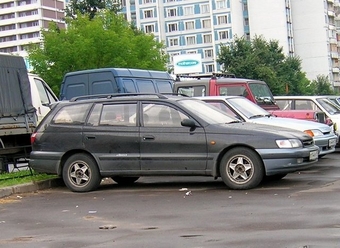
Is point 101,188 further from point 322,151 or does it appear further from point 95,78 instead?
point 95,78

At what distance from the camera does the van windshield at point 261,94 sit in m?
19.3

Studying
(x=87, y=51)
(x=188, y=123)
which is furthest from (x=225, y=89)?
(x=87, y=51)

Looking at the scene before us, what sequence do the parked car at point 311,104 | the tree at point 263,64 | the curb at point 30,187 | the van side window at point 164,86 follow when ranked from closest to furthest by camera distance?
the curb at point 30,187 → the parked car at point 311,104 → the van side window at point 164,86 → the tree at point 263,64

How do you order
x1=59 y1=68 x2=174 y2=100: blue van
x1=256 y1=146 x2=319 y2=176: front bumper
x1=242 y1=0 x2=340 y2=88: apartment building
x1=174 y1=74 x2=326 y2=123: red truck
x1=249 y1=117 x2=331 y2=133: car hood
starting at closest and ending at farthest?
1. x1=256 y1=146 x2=319 y2=176: front bumper
2. x1=249 y1=117 x2=331 y2=133: car hood
3. x1=174 y1=74 x2=326 y2=123: red truck
4. x1=59 y1=68 x2=174 y2=100: blue van
5. x1=242 y1=0 x2=340 y2=88: apartment building

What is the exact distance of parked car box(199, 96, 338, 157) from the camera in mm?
14773

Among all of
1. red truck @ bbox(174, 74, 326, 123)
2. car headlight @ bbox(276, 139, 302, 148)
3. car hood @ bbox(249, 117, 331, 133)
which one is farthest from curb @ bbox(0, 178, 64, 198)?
red truck @ bbox(174, 74, 326, 123)

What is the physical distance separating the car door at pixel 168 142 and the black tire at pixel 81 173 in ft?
3.11

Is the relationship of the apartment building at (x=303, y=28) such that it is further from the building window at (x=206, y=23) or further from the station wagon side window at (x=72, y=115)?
the station wagon side window at (x=72, y=115)

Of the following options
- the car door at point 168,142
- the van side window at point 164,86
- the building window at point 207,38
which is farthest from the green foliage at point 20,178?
the building window at point 207,38

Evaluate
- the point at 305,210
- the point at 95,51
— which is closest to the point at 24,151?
the point at 305,210

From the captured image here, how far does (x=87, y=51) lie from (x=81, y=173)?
95.0 ft

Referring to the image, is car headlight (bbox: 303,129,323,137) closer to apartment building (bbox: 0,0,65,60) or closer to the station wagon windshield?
the station wagon windshield

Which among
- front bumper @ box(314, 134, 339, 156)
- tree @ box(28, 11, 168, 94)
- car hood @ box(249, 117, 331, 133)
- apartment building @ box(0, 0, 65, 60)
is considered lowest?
front bumper @ box(314, 134, 339, 156)

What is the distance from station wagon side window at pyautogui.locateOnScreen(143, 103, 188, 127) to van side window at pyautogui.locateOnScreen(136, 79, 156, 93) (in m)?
9.25
